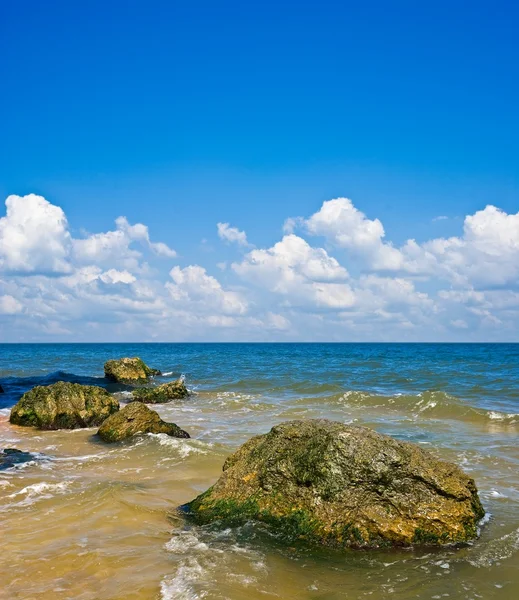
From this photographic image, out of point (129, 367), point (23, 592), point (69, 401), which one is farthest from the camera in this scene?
point (129, 367)

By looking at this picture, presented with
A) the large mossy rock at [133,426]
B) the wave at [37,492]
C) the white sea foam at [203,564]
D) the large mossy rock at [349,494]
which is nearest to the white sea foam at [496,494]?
the large mossy rock at [349,494]

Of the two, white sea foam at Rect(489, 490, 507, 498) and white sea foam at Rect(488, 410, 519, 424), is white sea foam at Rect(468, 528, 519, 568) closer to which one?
white sea foam at Rect(489, 490, 507, 498)

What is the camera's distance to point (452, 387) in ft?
108

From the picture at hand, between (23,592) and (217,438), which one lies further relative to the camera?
(217,438)

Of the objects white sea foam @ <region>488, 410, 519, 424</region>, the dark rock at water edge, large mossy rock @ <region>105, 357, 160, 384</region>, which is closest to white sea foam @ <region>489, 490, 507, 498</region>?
the dark rock at water edge

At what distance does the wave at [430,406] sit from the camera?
2108 cm

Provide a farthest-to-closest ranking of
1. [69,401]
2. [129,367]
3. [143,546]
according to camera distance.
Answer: [129,367]
[69,401]
[143,546]

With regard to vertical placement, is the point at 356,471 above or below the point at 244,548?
above

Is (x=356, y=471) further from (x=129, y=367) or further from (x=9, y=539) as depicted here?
(x=129, y=367)

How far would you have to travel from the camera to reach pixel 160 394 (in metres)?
27.1

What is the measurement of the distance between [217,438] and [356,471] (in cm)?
906

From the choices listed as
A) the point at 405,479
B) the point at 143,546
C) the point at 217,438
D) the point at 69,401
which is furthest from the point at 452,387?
the point at 143,546

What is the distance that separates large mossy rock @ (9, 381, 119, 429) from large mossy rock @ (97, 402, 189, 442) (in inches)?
103

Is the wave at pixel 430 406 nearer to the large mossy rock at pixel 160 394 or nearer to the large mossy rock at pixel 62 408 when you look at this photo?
A: the large mossy rock at pixel 160 394
